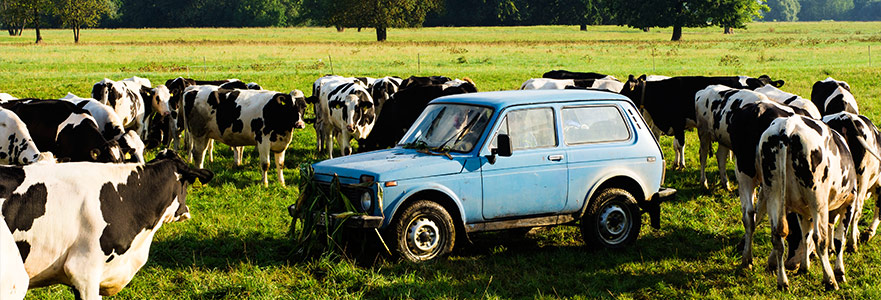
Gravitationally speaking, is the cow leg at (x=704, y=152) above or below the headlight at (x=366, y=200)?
below

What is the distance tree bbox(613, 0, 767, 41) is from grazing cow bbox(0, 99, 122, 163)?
2790 inches

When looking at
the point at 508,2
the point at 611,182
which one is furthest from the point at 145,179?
the point at 508,2

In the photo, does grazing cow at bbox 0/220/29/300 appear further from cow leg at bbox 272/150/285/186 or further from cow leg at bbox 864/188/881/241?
cow leg at bbox 272/150/285/186

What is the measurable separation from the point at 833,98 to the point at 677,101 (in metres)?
2.97

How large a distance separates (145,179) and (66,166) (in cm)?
61

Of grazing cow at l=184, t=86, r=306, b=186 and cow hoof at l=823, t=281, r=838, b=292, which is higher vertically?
grazing cow at l=184, t=86, r=306, b=186

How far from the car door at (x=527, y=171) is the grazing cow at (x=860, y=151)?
316cm

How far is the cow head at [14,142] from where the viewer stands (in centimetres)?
1100

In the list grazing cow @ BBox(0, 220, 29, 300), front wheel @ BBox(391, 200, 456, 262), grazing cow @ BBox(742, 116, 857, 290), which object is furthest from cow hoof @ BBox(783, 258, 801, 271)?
grazing cow @ BBox(0, 220, 29, 300)

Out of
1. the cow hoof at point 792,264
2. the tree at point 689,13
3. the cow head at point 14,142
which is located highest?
the tree at point 689,13

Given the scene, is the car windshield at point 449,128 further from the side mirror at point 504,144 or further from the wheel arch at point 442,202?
the wheel arch at point 442,202

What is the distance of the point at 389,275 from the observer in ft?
28.3

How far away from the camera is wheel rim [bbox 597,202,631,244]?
9805 millimetres

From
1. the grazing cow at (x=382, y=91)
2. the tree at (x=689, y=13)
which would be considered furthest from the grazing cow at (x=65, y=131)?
the tree at (x=689, y=13)
